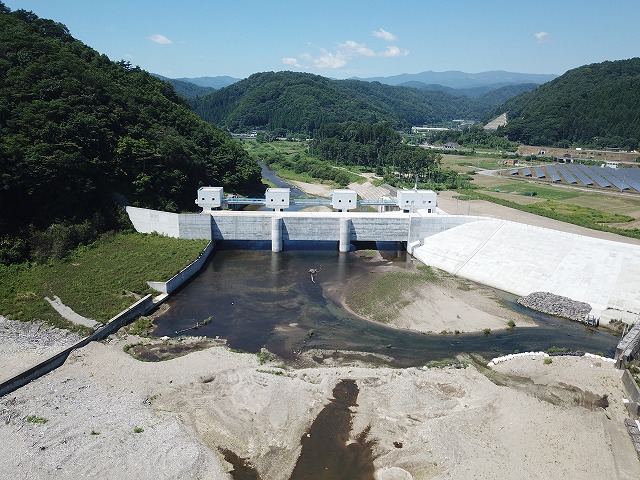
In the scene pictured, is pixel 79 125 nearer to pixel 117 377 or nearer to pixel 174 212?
pixel 174 212

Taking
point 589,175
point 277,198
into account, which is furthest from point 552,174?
point 277,198

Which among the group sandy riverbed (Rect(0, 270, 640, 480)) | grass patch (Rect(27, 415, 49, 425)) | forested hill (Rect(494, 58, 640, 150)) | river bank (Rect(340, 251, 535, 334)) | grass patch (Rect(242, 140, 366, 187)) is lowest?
sandy riverbed (Rect(0, 270, 640, 480))

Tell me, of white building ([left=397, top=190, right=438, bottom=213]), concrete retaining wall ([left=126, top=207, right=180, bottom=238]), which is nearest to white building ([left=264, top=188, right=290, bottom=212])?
concrete retaining wall ([left=126, top=207, right=180, bottom=238])

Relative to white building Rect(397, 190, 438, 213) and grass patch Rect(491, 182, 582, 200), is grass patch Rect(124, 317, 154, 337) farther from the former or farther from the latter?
grass patch Rect(491, 182, 582, 200)

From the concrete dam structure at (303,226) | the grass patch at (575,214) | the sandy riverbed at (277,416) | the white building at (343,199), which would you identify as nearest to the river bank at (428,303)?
the sandy riverbed at (277,416)

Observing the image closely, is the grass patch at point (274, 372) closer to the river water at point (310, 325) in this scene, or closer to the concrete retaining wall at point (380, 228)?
the river water at point (310, 325)

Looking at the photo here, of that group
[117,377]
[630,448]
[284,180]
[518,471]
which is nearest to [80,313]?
[117,377]
